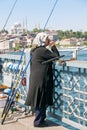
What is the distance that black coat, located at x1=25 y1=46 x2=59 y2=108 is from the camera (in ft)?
13.8

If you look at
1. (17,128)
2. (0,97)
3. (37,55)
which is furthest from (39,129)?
(0,97)

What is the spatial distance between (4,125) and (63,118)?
0.84 m

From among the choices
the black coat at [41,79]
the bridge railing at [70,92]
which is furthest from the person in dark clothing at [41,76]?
the bridge railing at [70,92]

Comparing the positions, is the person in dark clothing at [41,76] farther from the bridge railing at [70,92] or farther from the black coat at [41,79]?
the bridge railing at [70,92]

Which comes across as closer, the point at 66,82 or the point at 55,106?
the point at 66,82

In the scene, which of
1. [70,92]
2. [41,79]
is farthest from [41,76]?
[70,92]

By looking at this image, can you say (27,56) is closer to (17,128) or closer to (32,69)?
(32,69)

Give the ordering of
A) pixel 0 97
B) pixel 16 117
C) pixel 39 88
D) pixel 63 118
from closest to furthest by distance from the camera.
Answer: pixel 39 88 < pixel 63 118 < pixel 16 117 < pixel 0 97

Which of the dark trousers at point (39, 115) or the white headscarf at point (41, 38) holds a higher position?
the white headscarf at point (41, 38)

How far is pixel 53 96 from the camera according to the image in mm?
4598

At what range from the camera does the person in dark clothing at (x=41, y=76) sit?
165 inches

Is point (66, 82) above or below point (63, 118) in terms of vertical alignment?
above

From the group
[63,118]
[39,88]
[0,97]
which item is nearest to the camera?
[39,88]

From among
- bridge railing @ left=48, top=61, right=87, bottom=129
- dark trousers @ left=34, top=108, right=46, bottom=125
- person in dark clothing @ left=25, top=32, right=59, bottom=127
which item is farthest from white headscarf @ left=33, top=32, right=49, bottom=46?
dark trousers @ left=34, top=108, right=46, bottom=125
